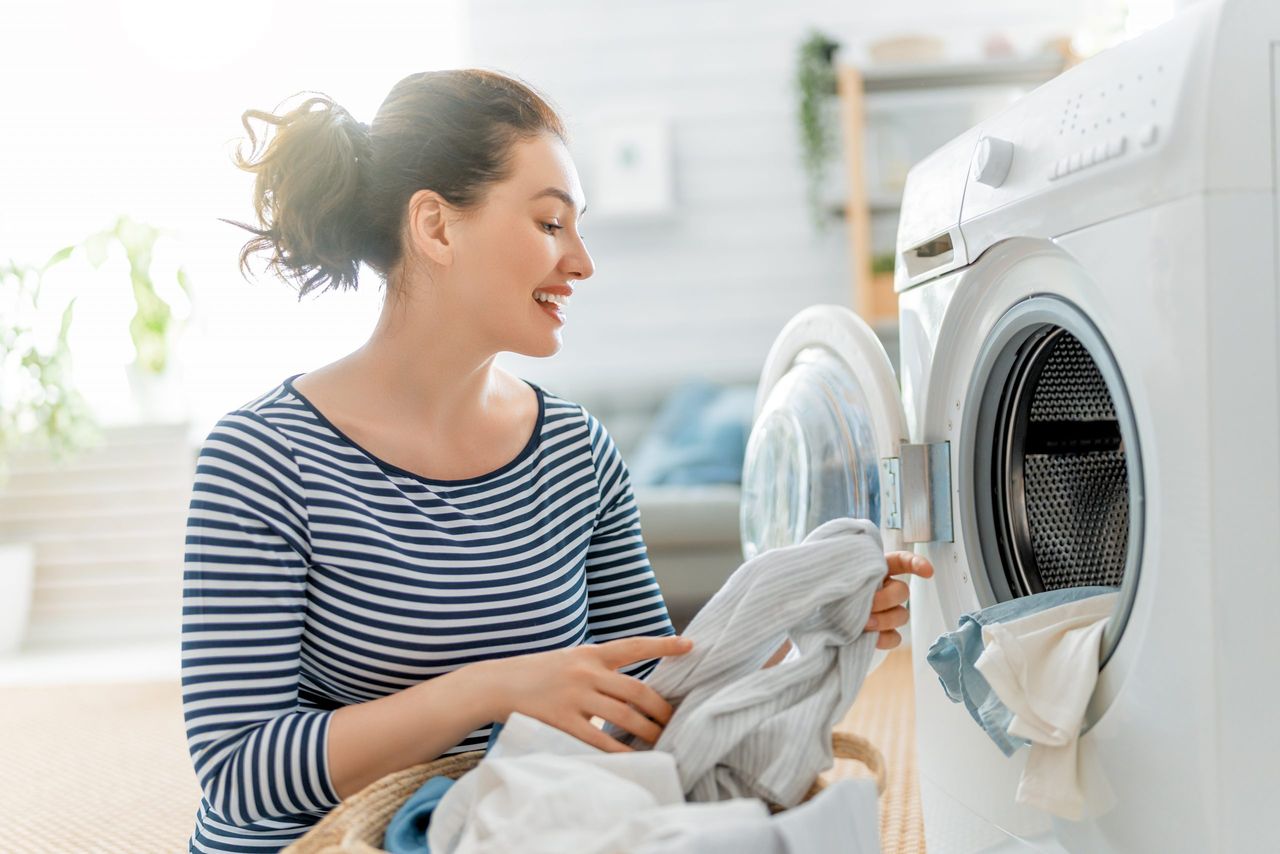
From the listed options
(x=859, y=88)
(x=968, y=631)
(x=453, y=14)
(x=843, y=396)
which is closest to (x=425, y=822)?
(x=968, y=631)

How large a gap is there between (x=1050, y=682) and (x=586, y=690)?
1.31 ft

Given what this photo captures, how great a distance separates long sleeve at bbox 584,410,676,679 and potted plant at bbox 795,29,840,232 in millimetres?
2644

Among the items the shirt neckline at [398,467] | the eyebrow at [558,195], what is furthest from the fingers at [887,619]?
the eyebrow at [558,195]

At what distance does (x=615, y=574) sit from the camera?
49.8 inches

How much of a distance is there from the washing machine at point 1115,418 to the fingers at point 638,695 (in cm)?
36

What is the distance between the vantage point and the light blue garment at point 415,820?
33.1 inches

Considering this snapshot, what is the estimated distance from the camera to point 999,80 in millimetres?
3545

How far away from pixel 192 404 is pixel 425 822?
11.6 ft

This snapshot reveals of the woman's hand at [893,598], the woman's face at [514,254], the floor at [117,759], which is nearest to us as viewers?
the woman's hand at [893,598]

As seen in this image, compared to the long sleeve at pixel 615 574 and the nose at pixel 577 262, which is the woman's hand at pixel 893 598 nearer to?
the long sleeve at pixel 615 574

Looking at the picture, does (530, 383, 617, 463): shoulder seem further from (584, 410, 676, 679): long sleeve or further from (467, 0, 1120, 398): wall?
(467, 0, 1120, 398): wall

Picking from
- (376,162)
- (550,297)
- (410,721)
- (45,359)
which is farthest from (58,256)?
(410,721)

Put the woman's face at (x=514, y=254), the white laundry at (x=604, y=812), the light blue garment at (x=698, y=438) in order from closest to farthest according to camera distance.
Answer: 1. the white laundry at (x=604, y=812)
2. the woman's face at (x=514, y=254)
3. the light blue garment at (x=698, y=438)

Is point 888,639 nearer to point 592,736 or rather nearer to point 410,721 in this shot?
point 592,736
